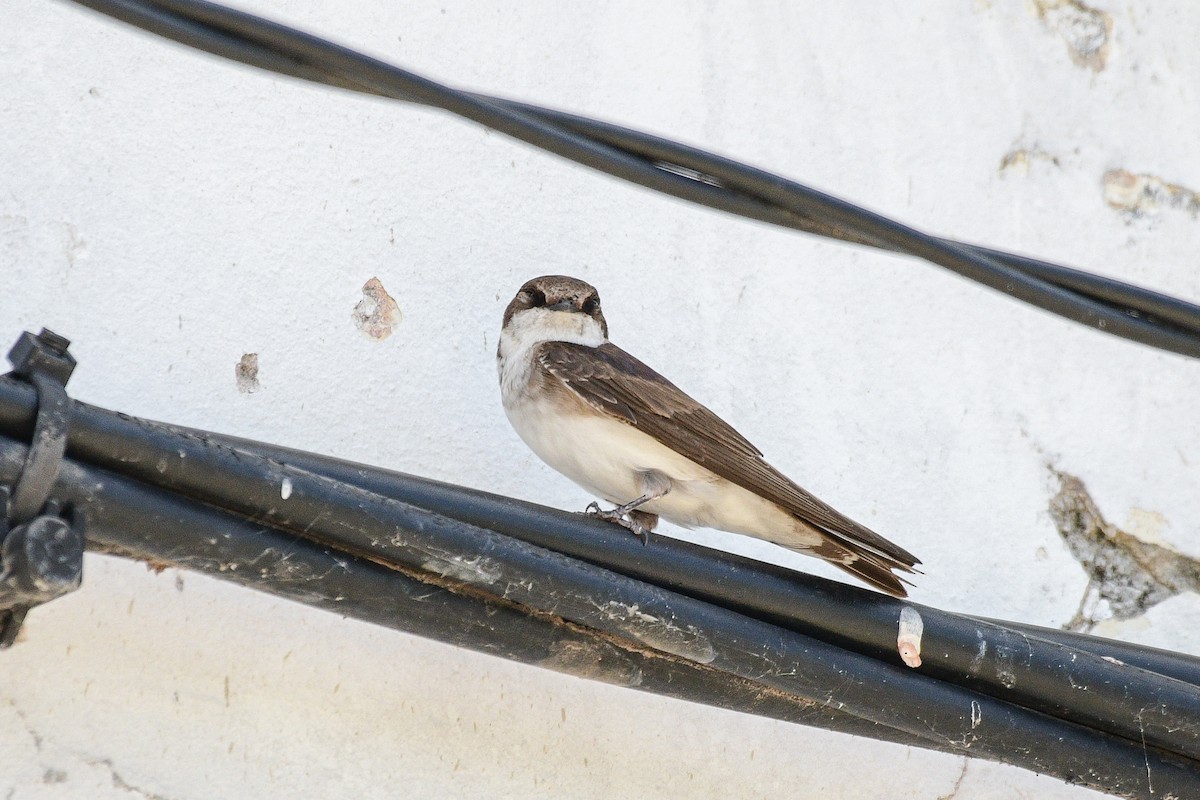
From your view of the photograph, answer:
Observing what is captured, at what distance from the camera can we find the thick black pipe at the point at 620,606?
1735 millimetres

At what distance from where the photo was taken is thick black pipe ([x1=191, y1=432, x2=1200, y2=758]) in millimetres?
1991

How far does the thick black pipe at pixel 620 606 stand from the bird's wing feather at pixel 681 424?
1.08ft

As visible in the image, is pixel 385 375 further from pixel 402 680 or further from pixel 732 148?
pixel 732 148

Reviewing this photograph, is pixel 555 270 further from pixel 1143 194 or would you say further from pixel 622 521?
pixel 1143 194

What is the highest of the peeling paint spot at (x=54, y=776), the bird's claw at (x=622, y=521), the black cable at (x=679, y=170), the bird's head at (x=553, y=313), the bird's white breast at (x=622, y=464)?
the black cable at (x=679, y=170)

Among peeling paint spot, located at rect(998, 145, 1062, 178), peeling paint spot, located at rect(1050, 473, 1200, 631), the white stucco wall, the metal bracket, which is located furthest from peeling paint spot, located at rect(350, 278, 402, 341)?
peeling paint spot, located at rect(998, 145, 1062, 178)

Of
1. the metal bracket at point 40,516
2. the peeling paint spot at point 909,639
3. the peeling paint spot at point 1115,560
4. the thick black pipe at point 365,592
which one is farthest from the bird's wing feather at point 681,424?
the metal bracket at point 40,516

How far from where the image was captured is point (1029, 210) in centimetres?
392

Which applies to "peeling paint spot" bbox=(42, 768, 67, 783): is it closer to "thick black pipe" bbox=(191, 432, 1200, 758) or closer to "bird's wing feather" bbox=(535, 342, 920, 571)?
"thick black pipe" bbox=(191, 432, 1200, 758)

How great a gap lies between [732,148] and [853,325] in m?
0.52

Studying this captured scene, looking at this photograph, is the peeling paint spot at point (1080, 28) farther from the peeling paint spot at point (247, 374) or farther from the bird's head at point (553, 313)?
the peeling paint spot at point (247, 374)

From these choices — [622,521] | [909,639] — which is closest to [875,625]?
[909,639]

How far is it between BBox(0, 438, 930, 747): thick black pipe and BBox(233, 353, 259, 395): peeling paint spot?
2.85 ft

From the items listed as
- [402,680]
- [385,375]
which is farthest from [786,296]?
[402,680]
